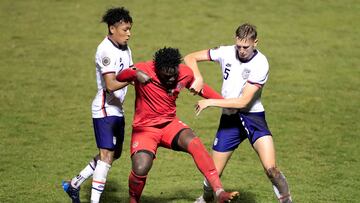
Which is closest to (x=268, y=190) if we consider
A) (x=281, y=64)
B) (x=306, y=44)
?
(x=281, y=64)

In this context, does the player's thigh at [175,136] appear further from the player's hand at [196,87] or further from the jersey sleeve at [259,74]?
the jersey sleeve at [259,74]

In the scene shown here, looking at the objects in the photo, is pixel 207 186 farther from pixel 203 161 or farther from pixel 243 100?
pixel 243 100

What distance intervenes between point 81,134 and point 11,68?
17.5 ft

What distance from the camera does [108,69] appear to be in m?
11.0

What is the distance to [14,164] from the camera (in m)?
14.4

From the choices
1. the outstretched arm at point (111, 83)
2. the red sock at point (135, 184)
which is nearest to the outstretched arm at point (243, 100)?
the outstretched arm at point (111, 83)

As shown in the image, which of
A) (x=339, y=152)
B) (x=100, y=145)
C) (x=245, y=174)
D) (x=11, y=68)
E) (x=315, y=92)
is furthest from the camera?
(x=11, y=68)

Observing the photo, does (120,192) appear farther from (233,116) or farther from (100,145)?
(233,116)

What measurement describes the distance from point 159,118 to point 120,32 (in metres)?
1.46

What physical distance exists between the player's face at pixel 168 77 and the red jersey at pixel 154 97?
0.18 ft

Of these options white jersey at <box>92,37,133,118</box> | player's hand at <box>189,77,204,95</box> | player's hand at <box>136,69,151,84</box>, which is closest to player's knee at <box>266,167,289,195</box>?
player's hand at <box>189,77,204,95</box>

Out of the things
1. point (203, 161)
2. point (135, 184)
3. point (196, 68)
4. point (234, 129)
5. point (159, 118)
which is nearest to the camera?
point (203, 161)

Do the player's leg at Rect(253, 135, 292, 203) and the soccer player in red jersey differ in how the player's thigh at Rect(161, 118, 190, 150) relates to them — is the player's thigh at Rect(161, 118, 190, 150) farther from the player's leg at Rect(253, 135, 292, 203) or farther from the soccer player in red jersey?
the player's leg at Rect(253, 135, 292, 203)

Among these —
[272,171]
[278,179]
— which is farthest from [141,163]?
[278,179]
